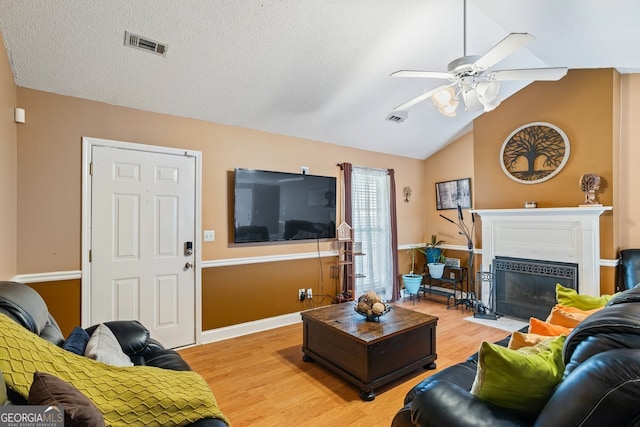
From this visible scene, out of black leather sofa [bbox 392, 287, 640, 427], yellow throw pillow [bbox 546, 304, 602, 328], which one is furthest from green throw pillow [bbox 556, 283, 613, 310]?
black leather sofa [bbox 392, 287, 640, 427]

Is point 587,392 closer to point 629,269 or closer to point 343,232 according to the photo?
point 629,269

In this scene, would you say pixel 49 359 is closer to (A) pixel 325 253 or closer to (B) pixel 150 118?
(B) pixel 150 118

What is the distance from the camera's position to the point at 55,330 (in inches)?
68.6

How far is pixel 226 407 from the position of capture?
2.19m

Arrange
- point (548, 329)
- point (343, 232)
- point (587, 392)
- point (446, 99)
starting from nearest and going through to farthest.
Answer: point (587, 392), point (548, 329), point (446, 99), point (343, 232)

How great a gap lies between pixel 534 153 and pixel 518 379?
3.74m

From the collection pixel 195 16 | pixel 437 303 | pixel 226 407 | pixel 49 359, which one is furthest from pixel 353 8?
pixel 437 303

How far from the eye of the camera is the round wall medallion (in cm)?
372

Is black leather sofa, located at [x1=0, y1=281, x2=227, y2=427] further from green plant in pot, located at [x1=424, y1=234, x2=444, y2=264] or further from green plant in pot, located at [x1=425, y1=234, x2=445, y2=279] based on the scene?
green plant in pot, located at [x1=424, y1=234, x2=444, y2=264]

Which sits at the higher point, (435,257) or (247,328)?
(435,257)

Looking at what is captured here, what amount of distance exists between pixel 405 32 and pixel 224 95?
5.98ft

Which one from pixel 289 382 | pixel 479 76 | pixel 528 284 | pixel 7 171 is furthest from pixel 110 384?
pixel 528 284

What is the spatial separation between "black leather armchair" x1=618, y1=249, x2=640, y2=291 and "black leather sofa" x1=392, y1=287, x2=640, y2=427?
102 inches

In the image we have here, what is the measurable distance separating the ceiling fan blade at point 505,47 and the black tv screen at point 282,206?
7.82ft
